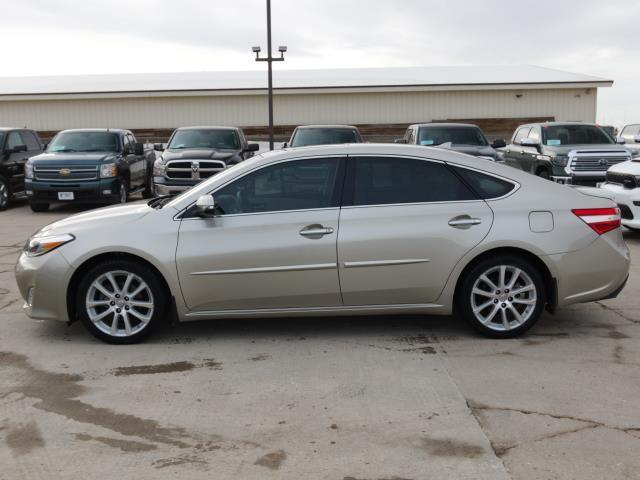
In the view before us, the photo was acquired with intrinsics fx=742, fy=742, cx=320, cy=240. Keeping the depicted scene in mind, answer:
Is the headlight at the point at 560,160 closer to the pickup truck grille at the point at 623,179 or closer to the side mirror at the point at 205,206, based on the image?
the pickup truck grille at the point at 623,179

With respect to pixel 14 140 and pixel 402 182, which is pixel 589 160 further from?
pixel 14 140

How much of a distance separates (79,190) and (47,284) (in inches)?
404

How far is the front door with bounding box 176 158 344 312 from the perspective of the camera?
5.71m

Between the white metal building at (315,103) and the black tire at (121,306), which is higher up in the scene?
the white metal building at (315,103)

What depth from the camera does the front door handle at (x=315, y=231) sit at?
18.7 ft

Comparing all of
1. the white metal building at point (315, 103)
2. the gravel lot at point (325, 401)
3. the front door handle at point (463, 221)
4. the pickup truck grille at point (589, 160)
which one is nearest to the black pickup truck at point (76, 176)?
the gravel lot at point (325, 401)

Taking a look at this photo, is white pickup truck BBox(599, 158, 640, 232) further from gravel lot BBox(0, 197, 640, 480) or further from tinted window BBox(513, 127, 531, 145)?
tinted window BBox(513, 127, 531, 145)

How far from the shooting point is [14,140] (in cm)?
1738

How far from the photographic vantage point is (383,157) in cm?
601

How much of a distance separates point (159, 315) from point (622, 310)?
166 inches

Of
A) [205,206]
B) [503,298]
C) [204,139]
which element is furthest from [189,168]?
[503,298]

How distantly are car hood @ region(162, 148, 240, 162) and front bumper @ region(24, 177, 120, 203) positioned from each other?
130 cm

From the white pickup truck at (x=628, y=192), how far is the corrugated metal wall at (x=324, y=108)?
2280cm

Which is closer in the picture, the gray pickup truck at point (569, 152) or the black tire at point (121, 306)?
the black tire at point (121, 306)
